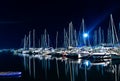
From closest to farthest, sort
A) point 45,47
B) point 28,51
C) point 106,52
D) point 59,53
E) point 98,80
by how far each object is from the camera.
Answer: point 98,80 → point 106,52 → point 59,53 → point 45,47 → point 28,51

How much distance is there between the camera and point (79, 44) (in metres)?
90.3

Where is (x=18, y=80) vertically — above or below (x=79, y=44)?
below

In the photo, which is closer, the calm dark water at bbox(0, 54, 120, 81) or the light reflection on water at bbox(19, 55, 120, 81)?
the calm dark water at bbox(0, 54, 120, 81)

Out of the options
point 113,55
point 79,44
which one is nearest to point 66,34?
point 79,44

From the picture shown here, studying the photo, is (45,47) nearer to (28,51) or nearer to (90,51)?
(28,51)

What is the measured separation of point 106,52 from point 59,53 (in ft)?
94.3

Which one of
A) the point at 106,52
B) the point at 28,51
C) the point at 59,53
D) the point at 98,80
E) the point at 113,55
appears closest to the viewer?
the point at 98,80

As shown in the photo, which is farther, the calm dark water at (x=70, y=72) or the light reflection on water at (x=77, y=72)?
the light reflection on water at (x=77, y=72)

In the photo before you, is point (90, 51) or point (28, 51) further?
point (28, 51)

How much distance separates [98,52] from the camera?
76.2 metres

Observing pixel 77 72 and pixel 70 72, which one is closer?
pixel 77 72

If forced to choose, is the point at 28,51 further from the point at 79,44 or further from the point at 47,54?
the point at 79,44

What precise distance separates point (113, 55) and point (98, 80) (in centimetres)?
3114

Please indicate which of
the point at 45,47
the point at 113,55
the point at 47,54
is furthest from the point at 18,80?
the point at 45,47
